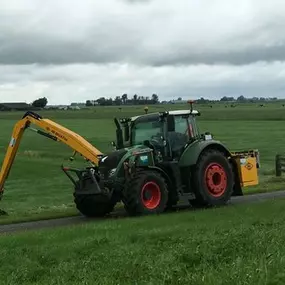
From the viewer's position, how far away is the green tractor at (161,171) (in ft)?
46.5

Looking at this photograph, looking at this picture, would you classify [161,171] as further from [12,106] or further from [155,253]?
[12,106]

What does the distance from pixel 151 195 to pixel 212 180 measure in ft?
6.66

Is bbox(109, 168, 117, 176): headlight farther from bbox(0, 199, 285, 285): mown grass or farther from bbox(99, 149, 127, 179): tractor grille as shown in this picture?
bbox(0, 199, 285, 285): mown grass

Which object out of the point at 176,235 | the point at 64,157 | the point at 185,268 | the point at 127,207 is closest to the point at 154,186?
the point at 127,207

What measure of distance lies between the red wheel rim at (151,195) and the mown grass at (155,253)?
239cm

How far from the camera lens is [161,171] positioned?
47.8ft

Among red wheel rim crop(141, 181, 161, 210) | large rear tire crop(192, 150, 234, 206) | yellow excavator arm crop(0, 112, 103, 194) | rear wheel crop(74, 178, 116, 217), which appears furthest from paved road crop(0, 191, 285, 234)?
yellow excavator arm crop(0, 112, 103, 194)

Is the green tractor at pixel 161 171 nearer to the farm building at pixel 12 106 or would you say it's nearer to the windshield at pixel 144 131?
the windshield at pixel 144 131

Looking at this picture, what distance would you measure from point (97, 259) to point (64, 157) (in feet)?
107

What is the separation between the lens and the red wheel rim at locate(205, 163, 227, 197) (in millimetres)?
15336

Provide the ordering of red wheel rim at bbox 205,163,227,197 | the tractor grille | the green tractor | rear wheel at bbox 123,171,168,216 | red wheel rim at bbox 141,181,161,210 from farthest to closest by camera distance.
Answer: red wheel rim at bbox 205,163,227,197 → the tractor grille → the green tractor → red wheel rim at bbox 141,181,161,210 → rear wheel at bbox 123,171,168,216

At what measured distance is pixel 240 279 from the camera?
19.6ft

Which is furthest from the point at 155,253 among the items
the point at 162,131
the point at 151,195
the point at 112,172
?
the point at 162,131

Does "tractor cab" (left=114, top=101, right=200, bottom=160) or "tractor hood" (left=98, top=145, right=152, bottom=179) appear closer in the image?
"tractor hood" (left=98, top=145, right=152, bottom=179)
